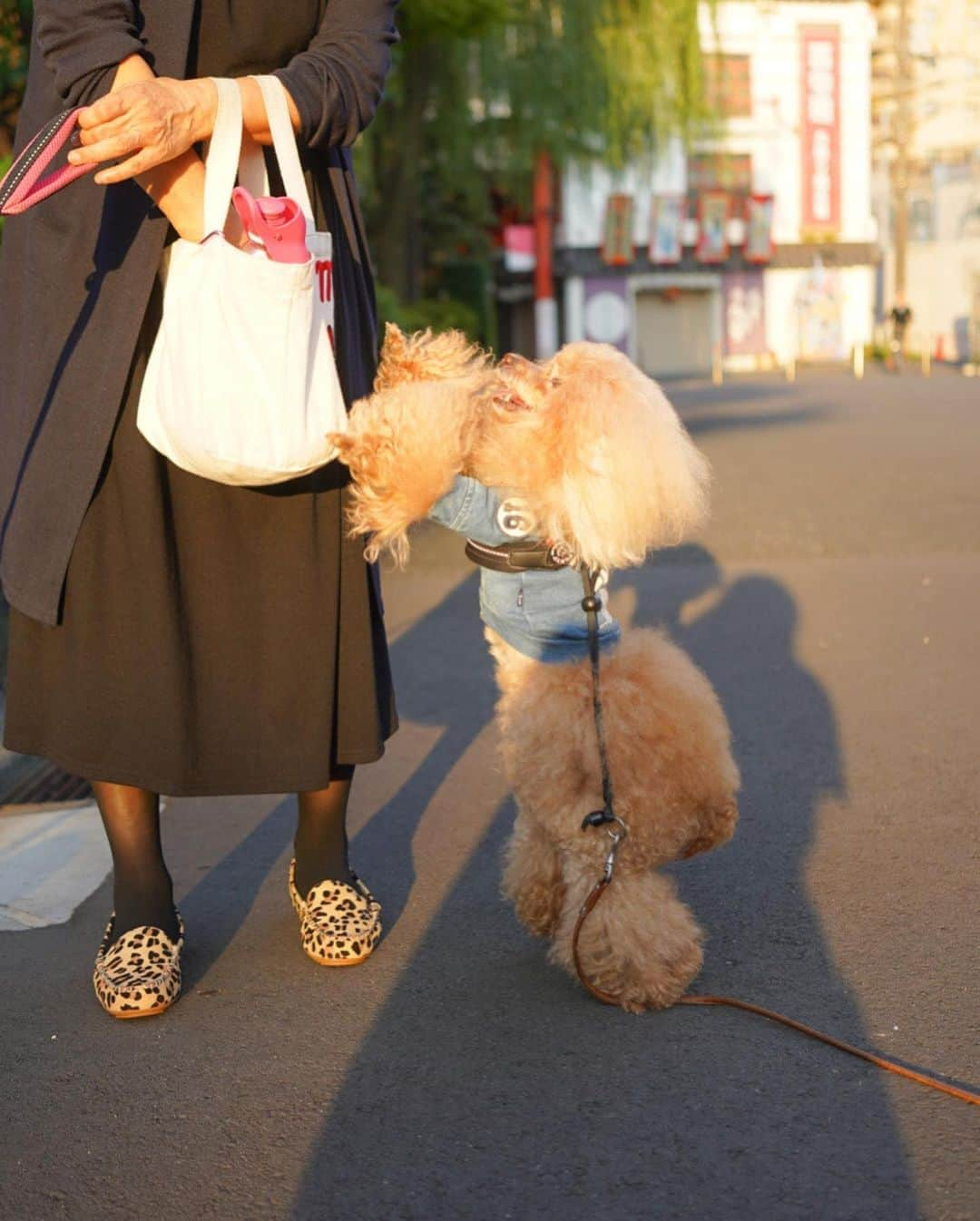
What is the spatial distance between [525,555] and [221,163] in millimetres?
899

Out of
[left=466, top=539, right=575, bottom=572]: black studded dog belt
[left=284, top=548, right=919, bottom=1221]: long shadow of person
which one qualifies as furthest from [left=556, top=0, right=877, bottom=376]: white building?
[left=466, top=539, right=575, bottom=572]: black studded dog belt

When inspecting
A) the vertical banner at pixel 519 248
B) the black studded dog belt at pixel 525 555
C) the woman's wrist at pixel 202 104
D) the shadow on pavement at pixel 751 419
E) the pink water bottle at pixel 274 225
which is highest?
the vertical banner at pixel 519 248

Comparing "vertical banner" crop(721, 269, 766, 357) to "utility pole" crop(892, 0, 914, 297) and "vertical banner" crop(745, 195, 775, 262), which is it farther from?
"utility pole" crop(892, 0, 914, 297)

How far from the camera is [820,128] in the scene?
44125 millimetres

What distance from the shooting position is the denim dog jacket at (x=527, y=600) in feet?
9.17

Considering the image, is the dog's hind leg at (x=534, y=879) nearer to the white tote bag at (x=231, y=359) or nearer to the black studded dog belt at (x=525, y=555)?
the black studded dog belt at (x=525, y=555)

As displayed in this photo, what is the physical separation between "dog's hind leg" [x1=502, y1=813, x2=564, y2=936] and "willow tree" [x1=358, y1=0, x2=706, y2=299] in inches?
434

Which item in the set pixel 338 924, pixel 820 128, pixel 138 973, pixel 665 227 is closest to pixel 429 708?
pixel 338 924

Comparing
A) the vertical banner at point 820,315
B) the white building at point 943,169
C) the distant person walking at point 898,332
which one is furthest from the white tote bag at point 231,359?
the vertical banner at point 820,315

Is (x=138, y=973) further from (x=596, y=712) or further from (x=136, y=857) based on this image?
(x=596, y=712)

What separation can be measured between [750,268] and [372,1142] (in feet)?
144

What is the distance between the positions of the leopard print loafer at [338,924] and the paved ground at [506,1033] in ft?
0.19

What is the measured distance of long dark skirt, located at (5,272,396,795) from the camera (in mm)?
2953

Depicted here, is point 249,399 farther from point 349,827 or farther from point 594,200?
point 594,200
